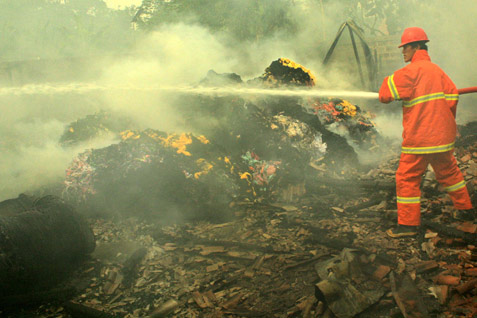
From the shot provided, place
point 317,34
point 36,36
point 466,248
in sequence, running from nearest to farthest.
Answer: point 466,248
point 317,34
point 36,36

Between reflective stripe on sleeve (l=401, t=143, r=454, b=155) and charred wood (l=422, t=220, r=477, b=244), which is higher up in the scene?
reflective stripe on sleeve (l=401, t=143, r=454, b=155)

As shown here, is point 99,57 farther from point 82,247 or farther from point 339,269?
point 339,269

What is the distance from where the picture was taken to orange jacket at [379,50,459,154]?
3.47m

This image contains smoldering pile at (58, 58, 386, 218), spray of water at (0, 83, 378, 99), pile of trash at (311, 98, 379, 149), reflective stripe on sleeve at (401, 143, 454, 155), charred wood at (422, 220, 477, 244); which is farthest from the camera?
pile of trash at (311, 98, 379, 149)

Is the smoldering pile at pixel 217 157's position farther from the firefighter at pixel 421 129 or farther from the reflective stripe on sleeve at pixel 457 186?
the reflective stripe on sleeve at pixel 457 186

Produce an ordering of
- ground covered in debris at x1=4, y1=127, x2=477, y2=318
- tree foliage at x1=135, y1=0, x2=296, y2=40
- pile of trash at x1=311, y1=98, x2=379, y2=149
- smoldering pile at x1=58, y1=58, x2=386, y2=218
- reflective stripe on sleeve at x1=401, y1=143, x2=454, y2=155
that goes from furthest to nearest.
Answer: tree foliage at x1=135, y1=0, x2=296, y2=40, pile of trash at x1=311, y1=98, x2=379, y2=149, smoldering pile at x1=58, y1=58, x2=386, y2=218, reflective stripe on sleeve at x1=401, y1=143, x2=454, y2=155, ground covered in debris at x1=4, y1=127, x2=477, y2=318

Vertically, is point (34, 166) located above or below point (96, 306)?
above

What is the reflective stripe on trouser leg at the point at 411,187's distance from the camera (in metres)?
3.60

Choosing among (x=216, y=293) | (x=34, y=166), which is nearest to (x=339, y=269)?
(x=216, y=293)

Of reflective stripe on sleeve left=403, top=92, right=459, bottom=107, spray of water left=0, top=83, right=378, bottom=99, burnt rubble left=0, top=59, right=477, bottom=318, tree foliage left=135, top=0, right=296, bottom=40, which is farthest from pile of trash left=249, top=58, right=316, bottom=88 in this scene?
tree foliage left=135, top=0, right=296, bottom=40

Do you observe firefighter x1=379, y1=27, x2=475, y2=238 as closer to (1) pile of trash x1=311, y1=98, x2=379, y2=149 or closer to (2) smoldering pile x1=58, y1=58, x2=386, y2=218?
(2) smoldering pile x1=58, y1=58, x2=386, y2=218

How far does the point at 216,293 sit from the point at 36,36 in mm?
21752

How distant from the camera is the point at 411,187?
3611 millimetres

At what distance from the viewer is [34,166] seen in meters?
6.23
